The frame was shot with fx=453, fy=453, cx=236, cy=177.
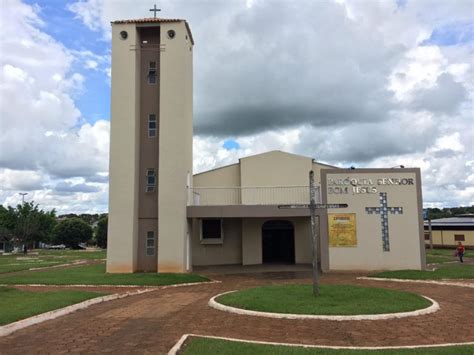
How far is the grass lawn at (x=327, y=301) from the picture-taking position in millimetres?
9602

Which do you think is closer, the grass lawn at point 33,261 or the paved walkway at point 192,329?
the paved walkway at point 192,329

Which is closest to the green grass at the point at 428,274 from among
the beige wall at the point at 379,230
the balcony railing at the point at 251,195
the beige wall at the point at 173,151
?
the beige wall at the point at 379,230

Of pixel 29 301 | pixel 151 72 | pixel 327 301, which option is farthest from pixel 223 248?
pixel 327 301

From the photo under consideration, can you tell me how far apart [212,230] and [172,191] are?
4.68 metres

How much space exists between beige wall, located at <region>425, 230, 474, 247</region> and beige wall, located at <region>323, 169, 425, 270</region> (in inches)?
954

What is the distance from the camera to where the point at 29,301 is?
37.0ft

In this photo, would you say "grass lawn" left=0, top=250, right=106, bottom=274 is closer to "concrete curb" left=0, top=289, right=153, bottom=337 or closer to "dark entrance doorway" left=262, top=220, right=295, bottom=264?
"concrete curb" left=0, top=289, right=153, bottom=337

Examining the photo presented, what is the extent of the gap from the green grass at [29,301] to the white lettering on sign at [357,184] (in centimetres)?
1120

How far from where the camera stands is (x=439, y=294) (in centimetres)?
1313

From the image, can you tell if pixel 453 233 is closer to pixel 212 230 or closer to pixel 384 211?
pixel 384 211

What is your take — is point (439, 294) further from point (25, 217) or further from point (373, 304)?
point (25, 217)

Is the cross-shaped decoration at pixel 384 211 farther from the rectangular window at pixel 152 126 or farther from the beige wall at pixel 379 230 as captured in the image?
the rectangular window at pixel 152 126

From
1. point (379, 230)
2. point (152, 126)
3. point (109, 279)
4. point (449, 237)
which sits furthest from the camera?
point (449, 237)

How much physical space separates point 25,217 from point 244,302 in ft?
137
